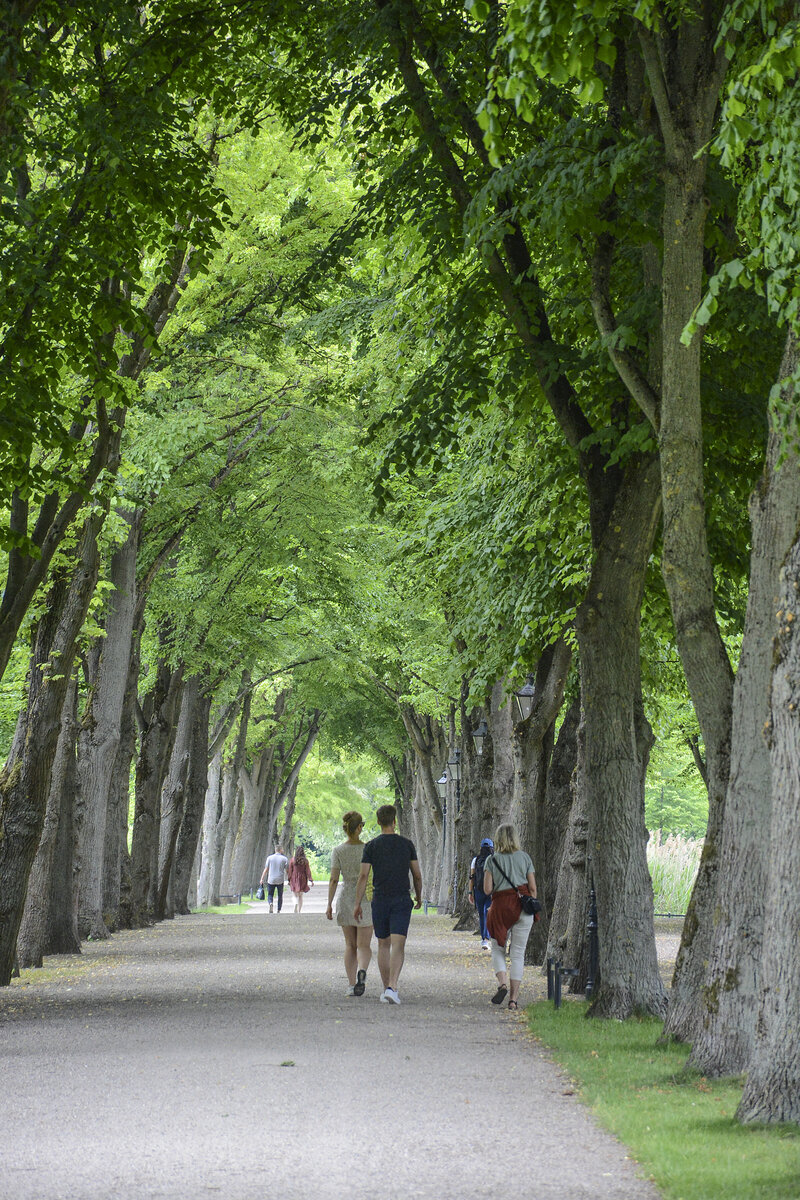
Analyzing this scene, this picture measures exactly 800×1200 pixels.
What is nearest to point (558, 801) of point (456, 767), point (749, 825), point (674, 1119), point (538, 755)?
point (538, 755)

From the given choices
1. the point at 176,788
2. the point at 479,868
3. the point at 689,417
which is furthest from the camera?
the point at 176,788

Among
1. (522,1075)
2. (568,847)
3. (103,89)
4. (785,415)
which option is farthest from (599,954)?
(103,89)

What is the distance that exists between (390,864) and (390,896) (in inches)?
11.6

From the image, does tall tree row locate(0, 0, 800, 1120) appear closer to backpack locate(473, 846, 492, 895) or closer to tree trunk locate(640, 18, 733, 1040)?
tree trunk locate(640, 18, 733, 1040)

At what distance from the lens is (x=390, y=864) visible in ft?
42.8

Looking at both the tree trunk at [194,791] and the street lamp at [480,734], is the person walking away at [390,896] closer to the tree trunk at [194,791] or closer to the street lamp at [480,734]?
the street lamp at [480,734]

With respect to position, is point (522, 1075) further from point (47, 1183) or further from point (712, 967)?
point (47, 1183)

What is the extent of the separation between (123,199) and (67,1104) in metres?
7.25

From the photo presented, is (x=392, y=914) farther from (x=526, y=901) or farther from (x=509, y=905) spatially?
(x=526, y=901)

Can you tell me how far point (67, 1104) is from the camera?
7562mm

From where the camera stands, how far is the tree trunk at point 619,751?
11.4m

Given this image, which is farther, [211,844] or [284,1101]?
[211,844]

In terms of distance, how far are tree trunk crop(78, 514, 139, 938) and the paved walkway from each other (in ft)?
24.5

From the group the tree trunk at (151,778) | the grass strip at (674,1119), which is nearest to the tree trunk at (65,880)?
the tree trunk at (151,778)
